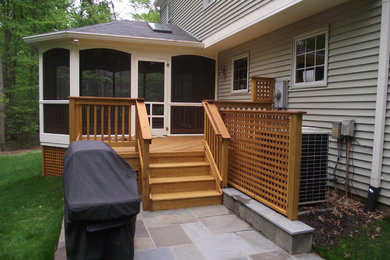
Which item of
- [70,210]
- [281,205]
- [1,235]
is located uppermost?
[70,210]

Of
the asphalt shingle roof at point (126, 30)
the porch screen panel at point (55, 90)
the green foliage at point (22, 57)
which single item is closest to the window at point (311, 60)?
the asphalt shingle roof at point (126, 30)

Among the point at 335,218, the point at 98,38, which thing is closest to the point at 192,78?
the point at 98,38

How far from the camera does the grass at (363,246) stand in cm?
287

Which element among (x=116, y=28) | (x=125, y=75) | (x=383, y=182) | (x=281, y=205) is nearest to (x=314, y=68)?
(x=383, y=182)

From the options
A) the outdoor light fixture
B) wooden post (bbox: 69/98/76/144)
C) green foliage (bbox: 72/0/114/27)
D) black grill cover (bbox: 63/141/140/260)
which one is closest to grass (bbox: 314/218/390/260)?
black grill cover (bbox: 63/141/140/260)

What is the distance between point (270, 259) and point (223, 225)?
944 mm

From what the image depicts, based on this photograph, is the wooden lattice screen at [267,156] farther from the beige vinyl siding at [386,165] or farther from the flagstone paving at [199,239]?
the beige vinyl siding at [386,165]

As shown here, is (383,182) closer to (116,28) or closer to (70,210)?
(70,210)

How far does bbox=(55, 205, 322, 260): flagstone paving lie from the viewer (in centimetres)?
296

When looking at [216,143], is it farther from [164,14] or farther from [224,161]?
[164,14]

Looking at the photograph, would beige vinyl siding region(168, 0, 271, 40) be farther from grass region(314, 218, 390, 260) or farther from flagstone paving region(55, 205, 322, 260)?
grass region(314, 218, 390, 260)

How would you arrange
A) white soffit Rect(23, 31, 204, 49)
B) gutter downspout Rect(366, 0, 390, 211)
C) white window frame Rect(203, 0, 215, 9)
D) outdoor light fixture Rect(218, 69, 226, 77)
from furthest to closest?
white window frame Rect(203, 0, 215, 9)
outdoor light fixture Rect(218, 69, 226, 77)
white soffit Rect(23, 31, 204, 49)
gutter downspout Rect(366, 0, 390, 211)

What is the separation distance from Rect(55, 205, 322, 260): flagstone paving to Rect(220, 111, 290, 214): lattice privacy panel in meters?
0.47

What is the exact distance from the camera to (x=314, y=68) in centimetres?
515
